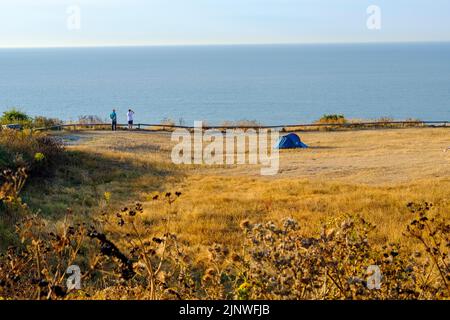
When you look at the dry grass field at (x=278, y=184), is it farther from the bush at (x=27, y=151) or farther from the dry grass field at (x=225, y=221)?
the bush at (x=27, y=151)

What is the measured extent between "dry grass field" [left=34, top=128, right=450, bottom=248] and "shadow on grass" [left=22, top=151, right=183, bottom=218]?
43mm

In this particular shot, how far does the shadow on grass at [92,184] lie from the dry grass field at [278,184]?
4 cm

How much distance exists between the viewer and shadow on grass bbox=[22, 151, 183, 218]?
16.8m

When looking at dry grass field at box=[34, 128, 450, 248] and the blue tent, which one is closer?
dry grass field at box=[34, 128, 450, 248]

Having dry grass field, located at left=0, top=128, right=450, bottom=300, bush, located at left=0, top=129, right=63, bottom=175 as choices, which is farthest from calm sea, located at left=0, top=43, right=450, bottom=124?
bush, located at left=0, top=129, right=63, bottom=175

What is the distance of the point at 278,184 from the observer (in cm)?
2030

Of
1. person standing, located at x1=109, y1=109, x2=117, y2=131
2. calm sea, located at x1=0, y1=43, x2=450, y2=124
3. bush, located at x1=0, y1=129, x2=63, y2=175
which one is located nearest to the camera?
bush, located at x1=0, y1=129, x2=63, y2=175

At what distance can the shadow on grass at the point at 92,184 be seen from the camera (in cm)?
1675

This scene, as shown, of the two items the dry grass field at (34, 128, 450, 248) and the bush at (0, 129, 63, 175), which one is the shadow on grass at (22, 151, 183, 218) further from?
the bush at (0, 129, 63, 175)

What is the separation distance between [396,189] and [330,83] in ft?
470

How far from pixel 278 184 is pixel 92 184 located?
6394 millimetres

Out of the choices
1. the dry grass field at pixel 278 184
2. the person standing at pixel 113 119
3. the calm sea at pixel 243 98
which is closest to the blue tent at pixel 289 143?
the dry grass field at pixel 278 184
